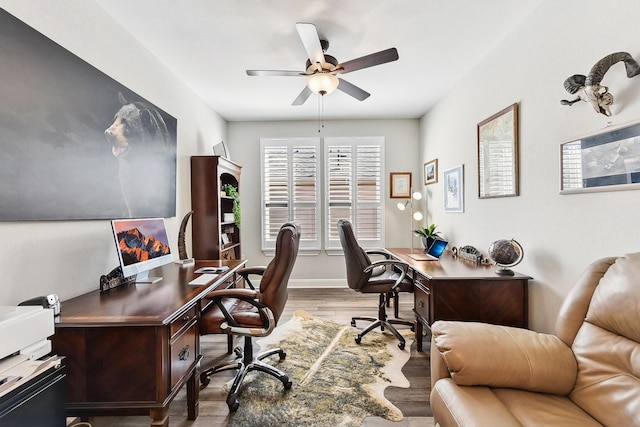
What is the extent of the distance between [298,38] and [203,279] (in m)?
2.01

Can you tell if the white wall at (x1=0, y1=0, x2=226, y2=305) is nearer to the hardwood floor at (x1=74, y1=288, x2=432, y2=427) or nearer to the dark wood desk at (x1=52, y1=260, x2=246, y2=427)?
the dark wood desk at (x1=52, y1=260, x2=246, y2=427)

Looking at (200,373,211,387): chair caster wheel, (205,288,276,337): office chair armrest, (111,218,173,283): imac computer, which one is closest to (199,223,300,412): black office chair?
(205,288,276,337): office chair armrest

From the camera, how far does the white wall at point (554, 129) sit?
1.46 m

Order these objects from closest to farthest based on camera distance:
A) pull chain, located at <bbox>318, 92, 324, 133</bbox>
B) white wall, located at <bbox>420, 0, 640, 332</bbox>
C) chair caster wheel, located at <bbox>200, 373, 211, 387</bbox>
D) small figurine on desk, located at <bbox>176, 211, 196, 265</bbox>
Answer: white wall, located at <bbox>420, 0, 640, 332</bbox>, chair caster wheel, located at <bbox>200, 373, 211, 387</bbox>, small figurine on desk, located at <bbox>176, 211, 196, 265</bbox>, pull chain, located at <bbox>318, 92, 324, 133</bbox>

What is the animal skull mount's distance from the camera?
4.44 ft

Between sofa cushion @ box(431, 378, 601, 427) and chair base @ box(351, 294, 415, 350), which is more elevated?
sofa cushion @ box(431, 378, 601, 427)

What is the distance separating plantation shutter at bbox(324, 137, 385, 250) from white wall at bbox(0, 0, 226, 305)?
2534 millimetres

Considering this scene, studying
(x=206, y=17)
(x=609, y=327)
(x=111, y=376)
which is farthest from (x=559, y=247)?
(x=206, y=17)

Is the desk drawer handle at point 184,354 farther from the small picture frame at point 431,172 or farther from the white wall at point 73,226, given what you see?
the small picture frame at point 431,172

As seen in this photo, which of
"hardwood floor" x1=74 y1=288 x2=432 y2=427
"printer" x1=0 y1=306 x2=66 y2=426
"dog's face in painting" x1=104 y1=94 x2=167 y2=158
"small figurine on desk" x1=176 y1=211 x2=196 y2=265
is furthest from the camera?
"small figurine on desk" x1=176 y1=211 x2=196 y2=265

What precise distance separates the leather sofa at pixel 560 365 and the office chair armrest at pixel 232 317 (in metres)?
1.01

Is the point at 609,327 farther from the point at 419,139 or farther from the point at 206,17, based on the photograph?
the point at 419,139

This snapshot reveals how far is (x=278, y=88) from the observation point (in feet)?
10.9

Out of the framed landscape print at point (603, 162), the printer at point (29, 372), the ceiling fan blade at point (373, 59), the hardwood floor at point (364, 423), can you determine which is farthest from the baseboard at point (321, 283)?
the printer at point (29, 372)
